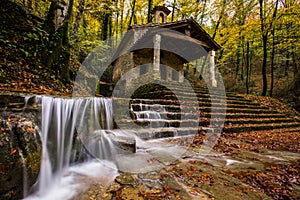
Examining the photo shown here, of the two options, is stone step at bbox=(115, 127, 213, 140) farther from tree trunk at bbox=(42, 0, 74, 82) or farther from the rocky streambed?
tree trunk at bbox=(42, 0, 74, 82)

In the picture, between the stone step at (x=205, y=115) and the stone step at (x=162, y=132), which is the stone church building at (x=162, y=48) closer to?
the stone step at (x=205, y=115)

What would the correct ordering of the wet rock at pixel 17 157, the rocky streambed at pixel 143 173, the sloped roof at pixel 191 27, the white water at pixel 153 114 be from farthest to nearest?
the sloped roof at pixel 191 27 → the white water at pixel 153 114 → the rocky streambed at pixel 143 173 → the wet rock at pixel 17 157

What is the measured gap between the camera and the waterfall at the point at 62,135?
2.62 meters

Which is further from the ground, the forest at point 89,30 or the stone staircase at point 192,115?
the forest at point 89,30

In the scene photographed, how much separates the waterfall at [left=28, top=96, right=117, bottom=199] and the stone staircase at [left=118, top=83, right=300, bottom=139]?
1.33 metres

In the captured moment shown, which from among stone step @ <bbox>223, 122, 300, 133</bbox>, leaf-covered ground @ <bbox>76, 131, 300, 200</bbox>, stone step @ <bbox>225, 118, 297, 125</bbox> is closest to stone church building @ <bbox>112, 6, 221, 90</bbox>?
stone step @ <bbox>225, 118, 297, 125</bbox>

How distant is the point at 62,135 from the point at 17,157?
121 cm

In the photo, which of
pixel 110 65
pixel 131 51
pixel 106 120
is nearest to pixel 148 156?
pixel 106 120

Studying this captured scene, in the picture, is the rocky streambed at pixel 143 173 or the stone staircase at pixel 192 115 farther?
the stone staircase at pixel 192 115

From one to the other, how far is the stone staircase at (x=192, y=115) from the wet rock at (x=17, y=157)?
269 centimetres

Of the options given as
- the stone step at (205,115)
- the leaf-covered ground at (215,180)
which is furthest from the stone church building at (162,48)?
the leaf-covered ground at (215,180)

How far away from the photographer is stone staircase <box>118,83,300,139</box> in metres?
5.29

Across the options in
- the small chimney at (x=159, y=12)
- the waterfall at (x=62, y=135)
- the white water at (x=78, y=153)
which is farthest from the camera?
the small chimney at (x=159, y=12)

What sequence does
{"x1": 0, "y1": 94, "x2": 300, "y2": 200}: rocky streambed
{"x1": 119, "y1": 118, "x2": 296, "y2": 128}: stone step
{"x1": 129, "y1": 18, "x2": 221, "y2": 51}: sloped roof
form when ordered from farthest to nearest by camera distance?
{"x1": 129, "y1": 18, "x2": 221, "y2": 51}: sloped roof, {"x1": 119, "y1": 118, "x2": 296, "y2": 128}: stone step, {"x1": 0, "y1": 94, "x2": 300, "y2": 200}: rocky streambed
